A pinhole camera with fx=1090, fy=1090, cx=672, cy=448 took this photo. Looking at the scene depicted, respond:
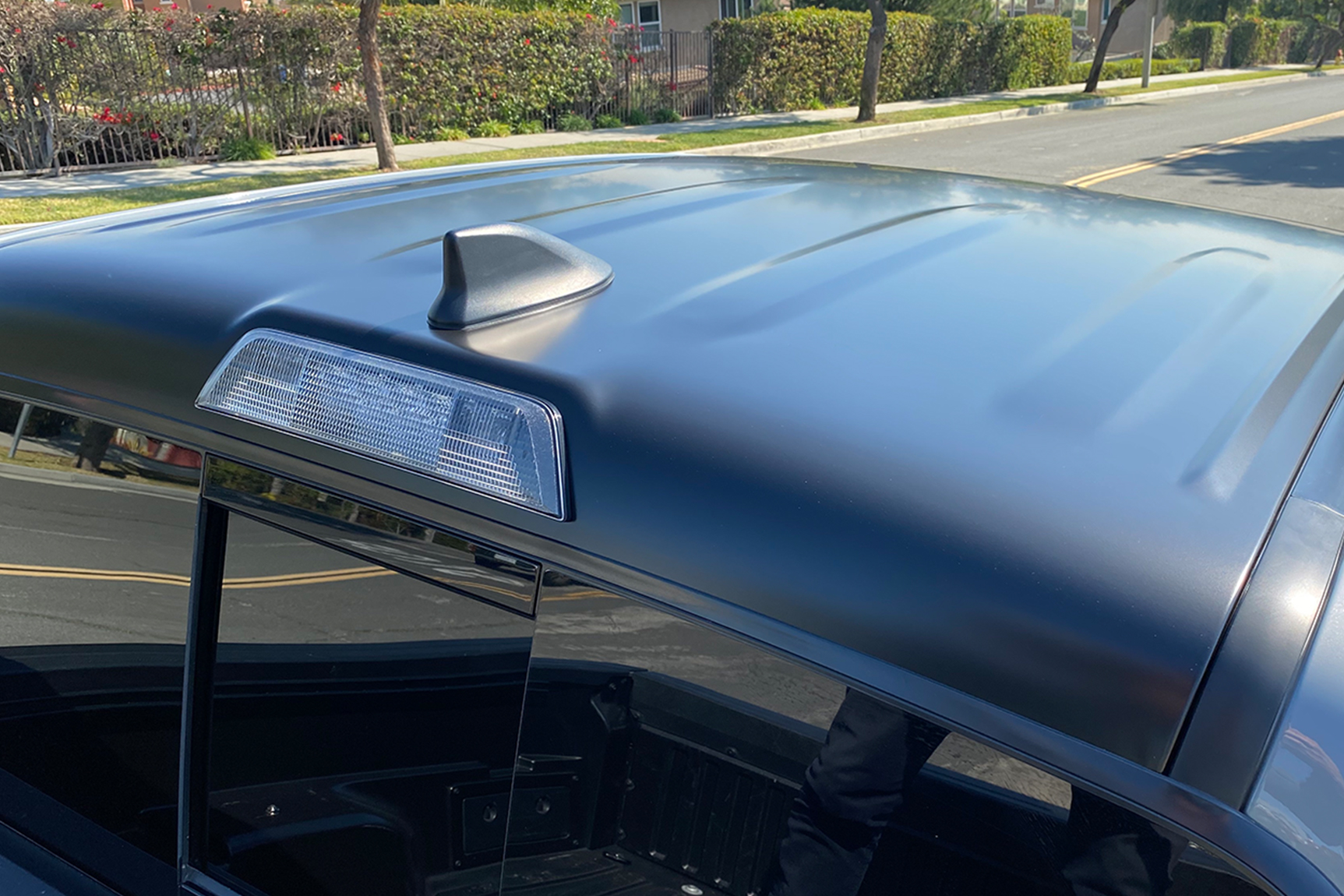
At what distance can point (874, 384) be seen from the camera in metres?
1.18

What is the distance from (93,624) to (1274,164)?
16605 mm

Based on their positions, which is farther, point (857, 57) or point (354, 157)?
point (857, 57)

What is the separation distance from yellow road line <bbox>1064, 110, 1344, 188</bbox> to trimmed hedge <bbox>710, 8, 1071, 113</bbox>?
9.49 meters

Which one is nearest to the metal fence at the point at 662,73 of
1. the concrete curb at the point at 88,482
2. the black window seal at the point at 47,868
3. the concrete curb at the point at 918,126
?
the concrete curb at the point at 918,126

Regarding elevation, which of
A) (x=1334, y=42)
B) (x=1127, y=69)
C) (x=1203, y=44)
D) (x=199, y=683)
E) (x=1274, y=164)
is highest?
(x=1334, y=42)

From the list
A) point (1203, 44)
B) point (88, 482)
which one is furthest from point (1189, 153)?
point (1203, 44)

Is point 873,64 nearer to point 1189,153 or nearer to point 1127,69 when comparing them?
point 1189,153

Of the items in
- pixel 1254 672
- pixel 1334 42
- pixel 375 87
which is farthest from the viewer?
pixel 1334 42

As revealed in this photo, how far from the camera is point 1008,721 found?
2.90 feet

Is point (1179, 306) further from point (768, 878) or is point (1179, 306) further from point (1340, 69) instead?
point (1340, 69)

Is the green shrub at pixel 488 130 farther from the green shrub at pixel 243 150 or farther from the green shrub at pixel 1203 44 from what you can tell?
the green shrub at pixel 1203 44

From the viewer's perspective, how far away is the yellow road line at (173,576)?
1.31m

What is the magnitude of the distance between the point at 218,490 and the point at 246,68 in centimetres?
1642

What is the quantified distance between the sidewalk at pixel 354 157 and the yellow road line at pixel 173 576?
1273cm
